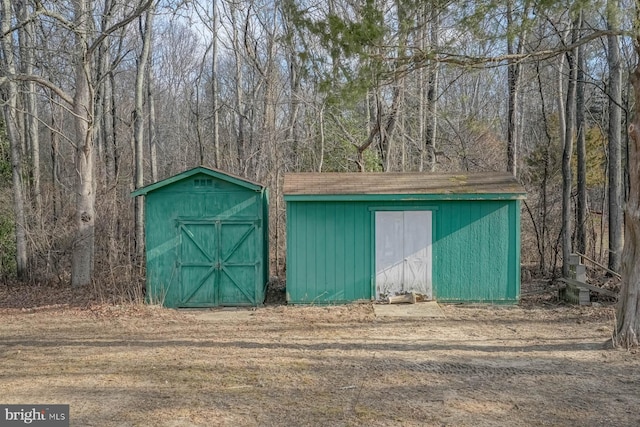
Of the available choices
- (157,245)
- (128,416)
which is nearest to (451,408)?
(128,416)

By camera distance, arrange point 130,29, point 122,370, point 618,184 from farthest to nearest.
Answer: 1. point 130,29
2. point 618,184
3. point 122,370

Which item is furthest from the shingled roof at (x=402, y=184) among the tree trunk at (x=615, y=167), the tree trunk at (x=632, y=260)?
the tree trunk at (x=632, y=260)

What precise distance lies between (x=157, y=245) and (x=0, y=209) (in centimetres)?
590

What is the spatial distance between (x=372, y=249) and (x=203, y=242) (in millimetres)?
3162

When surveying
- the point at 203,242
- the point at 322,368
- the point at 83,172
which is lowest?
the point at 322,368

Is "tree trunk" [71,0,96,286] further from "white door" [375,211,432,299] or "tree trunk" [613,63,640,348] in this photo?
"tree trunk" [613,63,640,348]

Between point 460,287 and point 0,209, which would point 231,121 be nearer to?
point 0,209

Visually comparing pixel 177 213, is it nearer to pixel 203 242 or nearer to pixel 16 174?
pixel 203 242

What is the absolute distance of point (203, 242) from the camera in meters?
10.2

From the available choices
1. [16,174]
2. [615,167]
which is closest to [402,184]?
[615,167]

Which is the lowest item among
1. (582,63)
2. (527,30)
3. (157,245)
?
(157,245)

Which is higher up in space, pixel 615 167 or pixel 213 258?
pixel 615 167

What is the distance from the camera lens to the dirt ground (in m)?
4.85

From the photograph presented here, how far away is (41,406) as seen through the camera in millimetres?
4996
